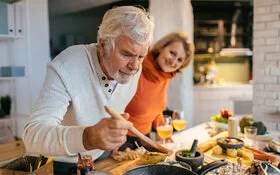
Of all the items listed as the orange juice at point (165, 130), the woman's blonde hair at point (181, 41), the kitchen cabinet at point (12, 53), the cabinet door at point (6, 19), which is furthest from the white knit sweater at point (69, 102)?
the cabinet door at point (6, 19)

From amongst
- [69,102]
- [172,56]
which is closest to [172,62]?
[172,56]

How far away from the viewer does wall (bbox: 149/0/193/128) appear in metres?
3.90

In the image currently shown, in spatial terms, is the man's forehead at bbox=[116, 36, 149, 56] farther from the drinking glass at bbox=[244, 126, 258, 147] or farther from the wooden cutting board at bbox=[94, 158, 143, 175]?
the drinking glass at bbox=[244, 126, 258, 147]

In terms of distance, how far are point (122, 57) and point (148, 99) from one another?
885 mm

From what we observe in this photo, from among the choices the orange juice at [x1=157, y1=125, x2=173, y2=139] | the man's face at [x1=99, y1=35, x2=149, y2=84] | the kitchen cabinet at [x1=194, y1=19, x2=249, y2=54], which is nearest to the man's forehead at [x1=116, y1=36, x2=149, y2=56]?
the man's face at [x1=99, y1=35, x2=149, y2=84]

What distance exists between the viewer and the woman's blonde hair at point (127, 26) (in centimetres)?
112

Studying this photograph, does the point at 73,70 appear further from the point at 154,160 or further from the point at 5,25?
the point at 5,25

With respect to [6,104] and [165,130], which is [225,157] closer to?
[165,130]

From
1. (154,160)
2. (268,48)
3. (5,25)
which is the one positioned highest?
(5,25)

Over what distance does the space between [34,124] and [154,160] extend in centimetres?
Answer: 56

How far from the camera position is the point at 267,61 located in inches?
99.4

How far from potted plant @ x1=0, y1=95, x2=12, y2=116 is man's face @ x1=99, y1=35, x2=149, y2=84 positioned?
2.26m

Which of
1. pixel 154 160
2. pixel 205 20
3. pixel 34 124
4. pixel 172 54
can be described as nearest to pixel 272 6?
pixel 172 54

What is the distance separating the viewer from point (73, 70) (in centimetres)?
120
